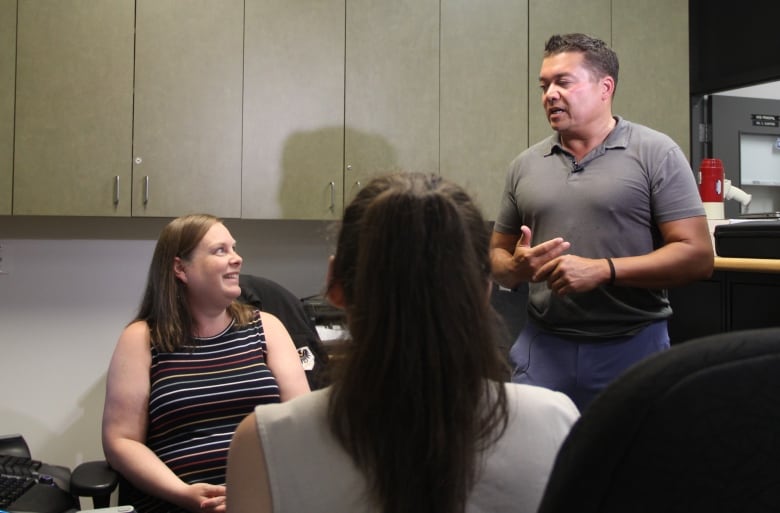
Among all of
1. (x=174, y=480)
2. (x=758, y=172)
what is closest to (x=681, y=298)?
(x=758, y=172)

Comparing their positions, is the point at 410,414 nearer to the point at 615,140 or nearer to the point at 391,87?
the point at 615,140

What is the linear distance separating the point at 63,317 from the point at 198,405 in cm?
131

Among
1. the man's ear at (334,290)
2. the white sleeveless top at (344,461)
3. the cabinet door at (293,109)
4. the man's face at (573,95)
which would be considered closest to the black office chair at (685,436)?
the white sleeveless top at (344,461)

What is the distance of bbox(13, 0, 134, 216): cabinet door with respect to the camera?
2.30 meters

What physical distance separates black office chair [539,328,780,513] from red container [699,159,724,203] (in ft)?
9.32

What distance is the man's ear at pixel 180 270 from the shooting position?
5.96ft

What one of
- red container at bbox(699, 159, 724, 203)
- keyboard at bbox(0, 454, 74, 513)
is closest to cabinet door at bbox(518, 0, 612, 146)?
red container at bbox(699, 159, 724, 203)

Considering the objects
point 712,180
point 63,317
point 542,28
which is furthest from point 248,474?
point 712,180

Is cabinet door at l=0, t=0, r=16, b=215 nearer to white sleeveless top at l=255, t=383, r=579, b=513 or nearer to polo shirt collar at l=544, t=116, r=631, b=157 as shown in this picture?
polo shirt collar at l=544, t=116, r=631, b=157

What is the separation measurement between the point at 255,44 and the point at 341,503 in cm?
212

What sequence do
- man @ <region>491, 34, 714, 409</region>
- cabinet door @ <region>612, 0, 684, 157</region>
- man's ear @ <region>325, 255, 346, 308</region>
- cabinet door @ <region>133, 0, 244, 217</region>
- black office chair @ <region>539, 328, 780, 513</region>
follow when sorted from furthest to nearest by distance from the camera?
cabinet door @ <region>612, 0, 684, 157</region> < cabinet door @ <region>133, 0, 244, 217</region> < man @ <region>491, 34, 714, 409</region> < man's ear @ <region>325, 255, 346, 308</region> < black office chair @ <region>539, 328, 780, 513</region>

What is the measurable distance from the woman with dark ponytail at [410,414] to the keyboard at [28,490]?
1116 millimetres

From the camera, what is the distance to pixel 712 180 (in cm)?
297

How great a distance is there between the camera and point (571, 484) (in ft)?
1.28
